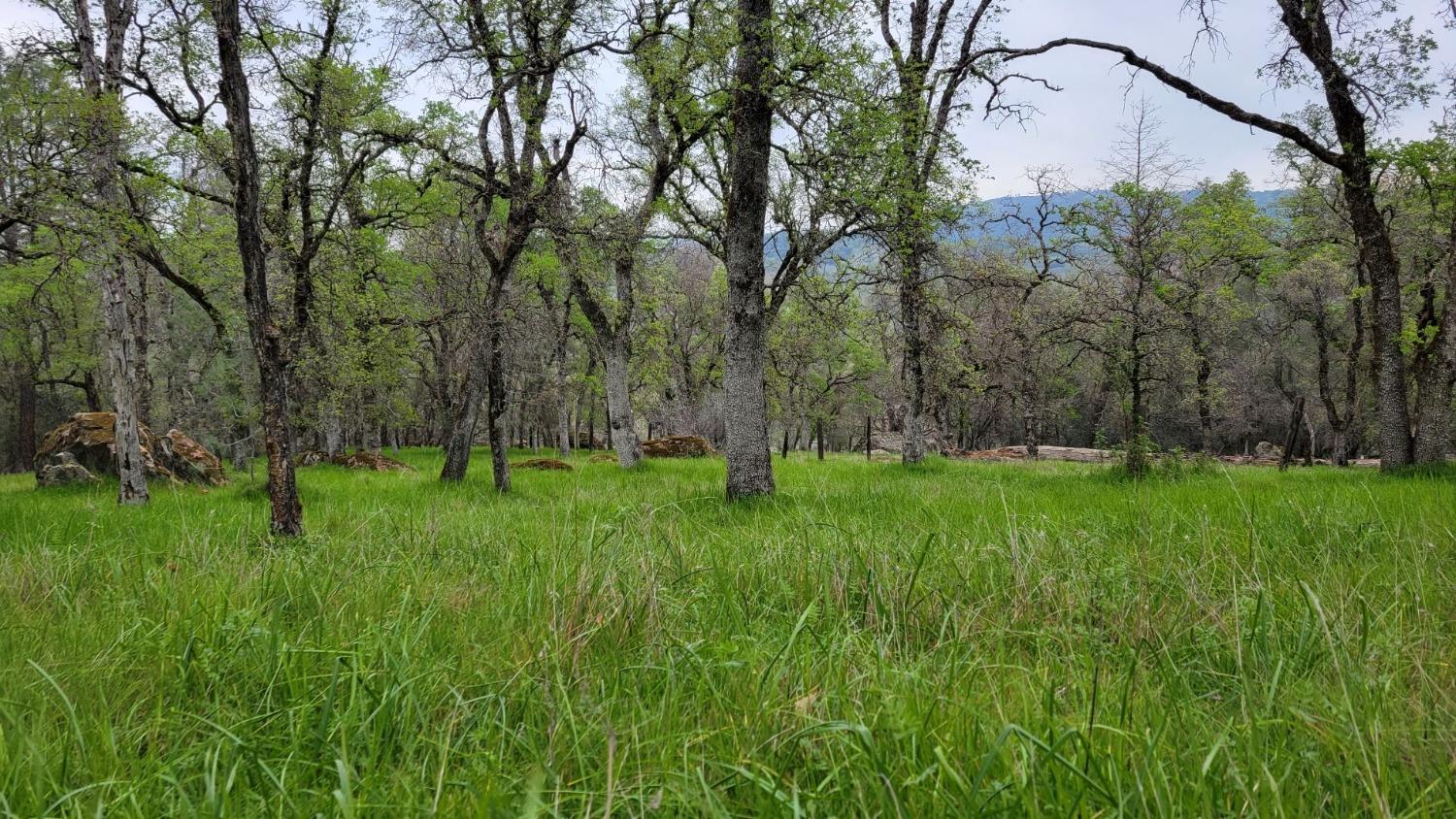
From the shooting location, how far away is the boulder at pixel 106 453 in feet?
37.4

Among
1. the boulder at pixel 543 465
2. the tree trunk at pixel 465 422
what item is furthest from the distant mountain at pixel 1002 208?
the boulder at pixel 543 465

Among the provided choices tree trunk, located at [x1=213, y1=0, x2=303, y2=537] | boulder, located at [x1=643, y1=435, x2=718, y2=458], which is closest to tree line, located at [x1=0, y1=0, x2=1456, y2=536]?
tree trunk, located at [x1=213, y1=0, x2=303, y2=537]

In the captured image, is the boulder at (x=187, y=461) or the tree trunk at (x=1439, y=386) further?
the boulder at (x=187, y=461)

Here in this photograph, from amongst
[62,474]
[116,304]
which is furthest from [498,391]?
[62,474]

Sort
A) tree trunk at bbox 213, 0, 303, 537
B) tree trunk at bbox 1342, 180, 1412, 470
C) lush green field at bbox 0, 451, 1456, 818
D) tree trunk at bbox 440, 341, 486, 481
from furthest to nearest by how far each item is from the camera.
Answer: tree trunk at bbox 440, 341, 486, 481, tree trunk at bbox 1342, 180, 1412, 470, tree trunk at bbox 213, 0, 303, 537, lush green field at bbox 0, 451, 1456, 818

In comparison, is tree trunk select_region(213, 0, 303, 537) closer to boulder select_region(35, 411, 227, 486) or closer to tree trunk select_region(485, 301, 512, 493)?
tree trunk select_region(485, 301, 512, 493)

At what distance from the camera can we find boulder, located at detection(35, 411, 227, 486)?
11414 mm

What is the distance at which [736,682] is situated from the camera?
6.21 feet

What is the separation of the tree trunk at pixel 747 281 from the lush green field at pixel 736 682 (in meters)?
4.05

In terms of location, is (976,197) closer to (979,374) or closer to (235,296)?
(979,374)

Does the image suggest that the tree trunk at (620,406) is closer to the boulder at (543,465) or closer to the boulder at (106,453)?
the boulder at (543,465)

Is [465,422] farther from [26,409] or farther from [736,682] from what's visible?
[26,409]

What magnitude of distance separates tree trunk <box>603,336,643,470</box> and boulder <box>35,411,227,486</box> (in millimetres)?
8393

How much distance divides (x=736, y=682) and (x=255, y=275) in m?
5.51
